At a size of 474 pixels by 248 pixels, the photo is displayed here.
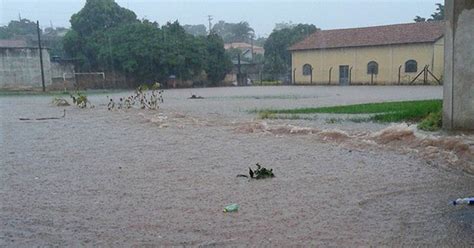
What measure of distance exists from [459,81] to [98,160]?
6.79 m

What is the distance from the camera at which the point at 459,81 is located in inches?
393

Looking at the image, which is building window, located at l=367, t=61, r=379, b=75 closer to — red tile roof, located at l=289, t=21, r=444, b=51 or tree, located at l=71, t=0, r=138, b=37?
red tile roof, located at l=289, t=21, r=444, b=51

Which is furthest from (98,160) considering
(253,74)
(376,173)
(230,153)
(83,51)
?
(253,74)

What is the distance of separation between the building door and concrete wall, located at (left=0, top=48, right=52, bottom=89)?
27428 millimetres

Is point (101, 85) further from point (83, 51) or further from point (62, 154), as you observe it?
point (62, 154)

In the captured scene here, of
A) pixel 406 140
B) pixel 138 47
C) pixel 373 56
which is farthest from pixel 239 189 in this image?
pixel 373 56

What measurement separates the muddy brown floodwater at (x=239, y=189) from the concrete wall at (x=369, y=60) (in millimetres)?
35570

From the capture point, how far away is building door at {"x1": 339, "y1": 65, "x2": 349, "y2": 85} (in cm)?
5022

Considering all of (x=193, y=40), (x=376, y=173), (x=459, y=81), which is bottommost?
(x=376, y=173)

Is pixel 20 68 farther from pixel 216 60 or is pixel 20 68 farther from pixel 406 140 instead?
pixel 406 140

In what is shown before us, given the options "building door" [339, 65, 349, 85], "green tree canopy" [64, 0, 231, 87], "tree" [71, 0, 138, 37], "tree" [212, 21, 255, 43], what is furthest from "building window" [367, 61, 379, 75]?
"tree" [212, 21, 255, 43]

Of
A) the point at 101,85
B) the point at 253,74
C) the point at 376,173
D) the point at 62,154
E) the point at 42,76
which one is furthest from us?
the point at 253,74

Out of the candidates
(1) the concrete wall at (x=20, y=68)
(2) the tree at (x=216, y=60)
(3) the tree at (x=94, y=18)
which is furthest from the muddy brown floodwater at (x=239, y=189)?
(3) the tree at (x=94, y=18)

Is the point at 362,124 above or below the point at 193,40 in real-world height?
below
